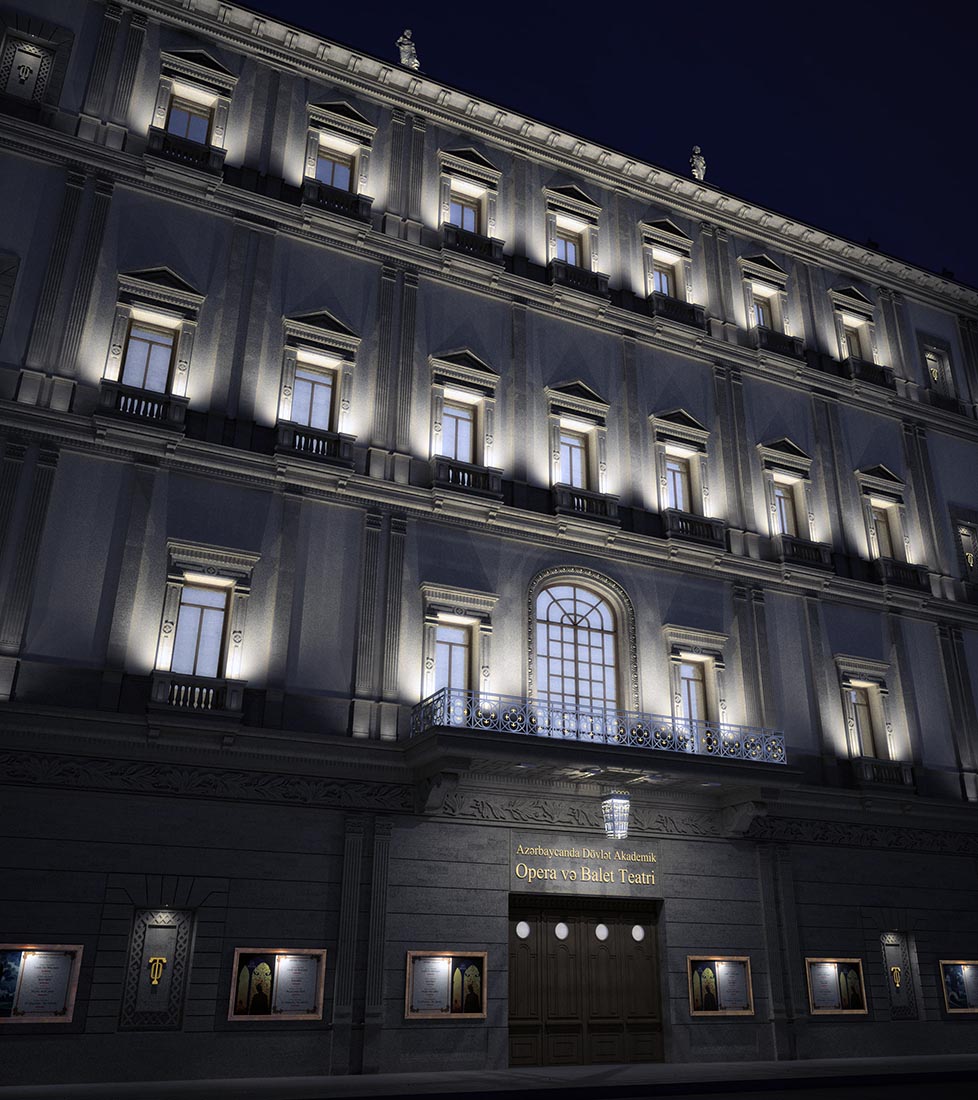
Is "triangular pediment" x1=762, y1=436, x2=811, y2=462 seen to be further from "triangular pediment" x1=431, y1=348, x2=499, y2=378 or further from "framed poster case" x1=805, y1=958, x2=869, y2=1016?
"framed poster case" x1=805, y1=958, x2=869, y2=1016

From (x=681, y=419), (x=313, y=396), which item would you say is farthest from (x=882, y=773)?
(x=313, y=396)

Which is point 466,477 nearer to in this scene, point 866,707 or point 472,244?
point 472,244

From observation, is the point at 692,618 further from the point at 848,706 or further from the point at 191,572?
the point at 191,572

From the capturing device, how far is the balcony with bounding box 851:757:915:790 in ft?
74.1

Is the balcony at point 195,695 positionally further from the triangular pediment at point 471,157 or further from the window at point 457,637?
the triangular pediment at point 471,157

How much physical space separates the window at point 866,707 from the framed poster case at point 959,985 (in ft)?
15.3

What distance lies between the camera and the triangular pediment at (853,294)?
94.5 feet

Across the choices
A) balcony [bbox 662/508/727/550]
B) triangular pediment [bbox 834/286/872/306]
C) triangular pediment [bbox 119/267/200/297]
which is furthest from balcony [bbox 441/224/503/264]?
triangular pediment [bbox 834/286/872/306]

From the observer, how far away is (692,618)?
2245 centimetres

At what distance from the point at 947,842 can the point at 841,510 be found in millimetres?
8415

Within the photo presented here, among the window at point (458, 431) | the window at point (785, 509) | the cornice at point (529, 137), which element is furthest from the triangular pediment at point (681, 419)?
the cornice at point (529, 137)

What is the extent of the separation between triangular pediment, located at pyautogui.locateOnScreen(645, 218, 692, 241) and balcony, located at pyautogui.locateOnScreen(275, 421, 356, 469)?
1132cm

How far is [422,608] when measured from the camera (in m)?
19.8

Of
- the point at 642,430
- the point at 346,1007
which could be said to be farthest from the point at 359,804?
the point at 642,430
